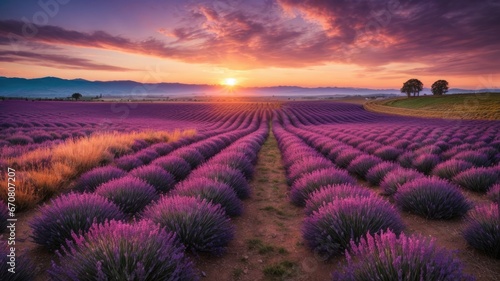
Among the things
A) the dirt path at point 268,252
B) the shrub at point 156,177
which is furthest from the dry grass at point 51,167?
the dirt path at point 268,252

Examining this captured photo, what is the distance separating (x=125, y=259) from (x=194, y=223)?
115 cm

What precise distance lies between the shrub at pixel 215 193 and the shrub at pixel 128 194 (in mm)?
523

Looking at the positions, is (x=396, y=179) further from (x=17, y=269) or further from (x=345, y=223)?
(x=17, y=269)

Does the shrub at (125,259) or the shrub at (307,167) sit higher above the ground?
the shrub at (125,259)

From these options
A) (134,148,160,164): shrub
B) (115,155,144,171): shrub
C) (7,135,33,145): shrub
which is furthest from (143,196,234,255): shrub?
(7,135,33,145): shrub

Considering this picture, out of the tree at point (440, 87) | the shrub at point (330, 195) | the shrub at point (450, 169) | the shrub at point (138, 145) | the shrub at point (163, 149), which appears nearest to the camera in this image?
the shrub at point (330, 195)

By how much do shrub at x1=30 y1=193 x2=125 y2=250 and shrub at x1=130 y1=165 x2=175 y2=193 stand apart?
2022mm

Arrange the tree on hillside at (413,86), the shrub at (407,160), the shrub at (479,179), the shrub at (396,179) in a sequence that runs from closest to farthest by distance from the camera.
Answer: the shrub at (396,179), the shrub at (479,179), the shrub at (407,160), the tree on hillside at (413,86)

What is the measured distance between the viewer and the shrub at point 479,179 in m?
5.49

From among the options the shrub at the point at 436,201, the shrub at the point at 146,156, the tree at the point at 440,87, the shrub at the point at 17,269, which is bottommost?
the shrub at the point at 146,156

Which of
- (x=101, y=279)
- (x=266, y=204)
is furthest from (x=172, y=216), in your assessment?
(x=266, y=204)

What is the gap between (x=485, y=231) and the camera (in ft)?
9.84

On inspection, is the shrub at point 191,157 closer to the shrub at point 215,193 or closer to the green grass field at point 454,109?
the shrub at point 215,193

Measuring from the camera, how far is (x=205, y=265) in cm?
301
